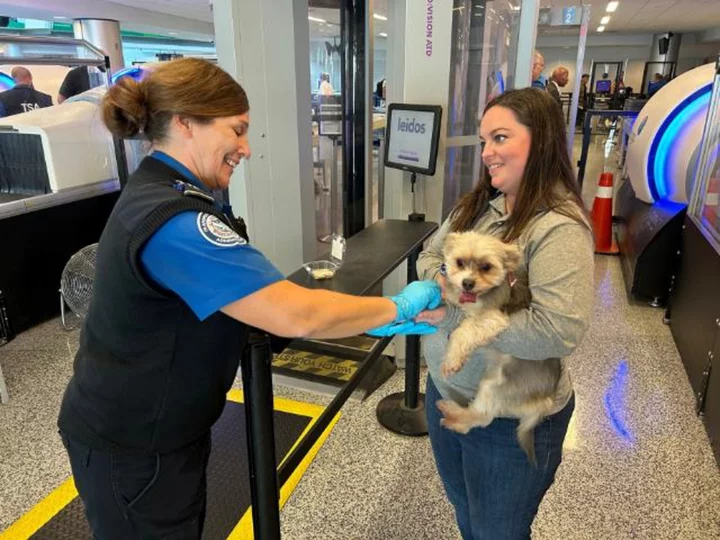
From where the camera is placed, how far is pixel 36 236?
3977mm

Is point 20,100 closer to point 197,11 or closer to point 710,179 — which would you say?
point 710,179

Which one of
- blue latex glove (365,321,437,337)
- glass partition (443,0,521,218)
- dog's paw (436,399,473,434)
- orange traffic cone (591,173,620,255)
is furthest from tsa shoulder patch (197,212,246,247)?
orange traffic cone (591,173,620,255)

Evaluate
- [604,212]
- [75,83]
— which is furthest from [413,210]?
[75,83]

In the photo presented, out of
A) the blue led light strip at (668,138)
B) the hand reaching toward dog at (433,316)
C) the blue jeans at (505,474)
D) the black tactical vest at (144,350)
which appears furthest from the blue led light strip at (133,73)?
the blue led light strip at (668,138)

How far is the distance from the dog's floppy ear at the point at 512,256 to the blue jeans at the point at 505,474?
16.2 inches

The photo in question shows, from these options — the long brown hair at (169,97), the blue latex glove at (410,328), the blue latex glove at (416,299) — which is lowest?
the blue latex glove at (410,328)

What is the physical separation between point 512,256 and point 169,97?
0.84 metres

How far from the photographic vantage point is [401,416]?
9.49ft

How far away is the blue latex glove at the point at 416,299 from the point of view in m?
1.33

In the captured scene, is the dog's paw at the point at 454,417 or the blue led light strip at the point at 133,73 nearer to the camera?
the blue led light strip at the point at 133,73

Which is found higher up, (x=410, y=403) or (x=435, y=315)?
(x=435, y=315)

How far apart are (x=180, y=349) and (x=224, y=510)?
1.52m

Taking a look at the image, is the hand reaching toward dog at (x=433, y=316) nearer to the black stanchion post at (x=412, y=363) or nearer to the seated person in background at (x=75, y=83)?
the black stanchion post at (x=412, y=363)

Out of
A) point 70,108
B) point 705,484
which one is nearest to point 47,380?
point 70,108
